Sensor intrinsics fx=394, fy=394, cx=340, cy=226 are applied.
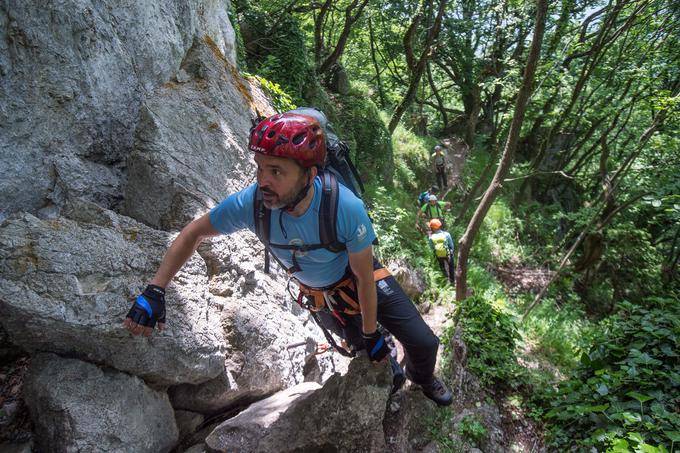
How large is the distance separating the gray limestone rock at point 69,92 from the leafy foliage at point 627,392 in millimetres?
5396

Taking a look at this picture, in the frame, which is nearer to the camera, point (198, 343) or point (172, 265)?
point (172, 265)

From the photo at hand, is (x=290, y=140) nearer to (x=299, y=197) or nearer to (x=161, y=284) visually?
(x=299, y=197)

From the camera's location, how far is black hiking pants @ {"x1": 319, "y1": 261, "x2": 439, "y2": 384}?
3.40m

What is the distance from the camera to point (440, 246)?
424 inches

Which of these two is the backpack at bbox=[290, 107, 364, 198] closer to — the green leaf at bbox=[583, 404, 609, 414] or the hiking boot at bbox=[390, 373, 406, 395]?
the hiking boot at bbox=[390, 373, 406, 395]

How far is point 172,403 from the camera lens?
136 inches

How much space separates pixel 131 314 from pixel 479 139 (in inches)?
881

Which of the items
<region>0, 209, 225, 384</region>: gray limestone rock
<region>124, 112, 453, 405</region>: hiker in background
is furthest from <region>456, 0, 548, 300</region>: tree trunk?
<region>0, 209, 225, 384</region>: gray limestone rock

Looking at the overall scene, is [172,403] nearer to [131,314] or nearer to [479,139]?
[131,314]

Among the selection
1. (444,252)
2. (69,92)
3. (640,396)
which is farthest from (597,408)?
(444,252)

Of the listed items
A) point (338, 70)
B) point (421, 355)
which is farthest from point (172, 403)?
point (338, 70)

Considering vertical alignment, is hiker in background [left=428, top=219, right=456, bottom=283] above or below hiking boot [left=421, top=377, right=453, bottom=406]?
below

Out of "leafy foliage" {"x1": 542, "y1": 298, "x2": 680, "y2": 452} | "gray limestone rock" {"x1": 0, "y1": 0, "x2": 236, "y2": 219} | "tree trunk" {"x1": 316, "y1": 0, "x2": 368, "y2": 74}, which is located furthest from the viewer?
"tree trunk" {"x1": 316, "y1": 0, "x2": 368, "y2": 74}

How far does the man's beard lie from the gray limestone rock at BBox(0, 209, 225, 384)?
1.40 metres
